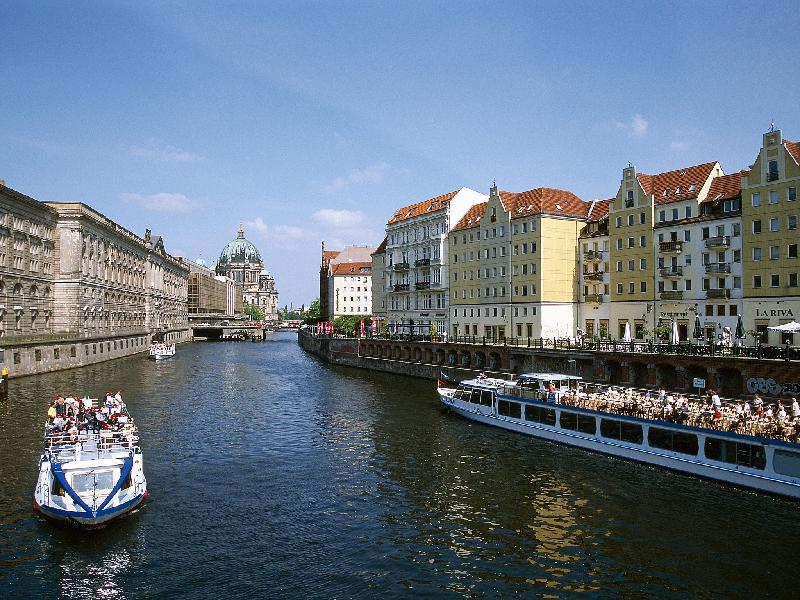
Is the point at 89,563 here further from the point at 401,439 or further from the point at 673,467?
the point at 673,467

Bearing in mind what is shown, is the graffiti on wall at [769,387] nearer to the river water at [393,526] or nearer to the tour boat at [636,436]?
the tour boat at [636,436]

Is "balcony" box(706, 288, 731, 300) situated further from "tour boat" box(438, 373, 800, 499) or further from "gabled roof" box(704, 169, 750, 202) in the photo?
"tour boat" box(438, 373, 800, 499)

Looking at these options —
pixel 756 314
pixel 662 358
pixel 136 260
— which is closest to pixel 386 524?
pixel 662 358

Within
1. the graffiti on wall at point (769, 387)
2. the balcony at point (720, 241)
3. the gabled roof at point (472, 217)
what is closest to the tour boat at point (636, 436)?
the graffiti on wall at point (769, 387)

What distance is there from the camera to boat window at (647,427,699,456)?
41.8 meters

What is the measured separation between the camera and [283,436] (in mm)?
54438

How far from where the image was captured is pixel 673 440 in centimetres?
4291

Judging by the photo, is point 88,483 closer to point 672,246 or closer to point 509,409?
point 509,409

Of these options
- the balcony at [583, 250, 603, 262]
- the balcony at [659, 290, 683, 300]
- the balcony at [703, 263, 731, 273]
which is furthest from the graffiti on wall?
the balcony at [583, 250, 603, 262]

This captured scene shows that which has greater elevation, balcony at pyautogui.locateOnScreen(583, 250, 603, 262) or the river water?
balcony at pyautogui.locateOnScreen(583, 250, 603, 262)

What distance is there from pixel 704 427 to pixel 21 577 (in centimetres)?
3887

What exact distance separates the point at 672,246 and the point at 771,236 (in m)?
12.5

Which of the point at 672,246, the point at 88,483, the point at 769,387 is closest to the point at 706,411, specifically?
the point at 769,387

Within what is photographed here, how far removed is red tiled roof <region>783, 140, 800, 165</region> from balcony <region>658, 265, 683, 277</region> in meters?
17.6
